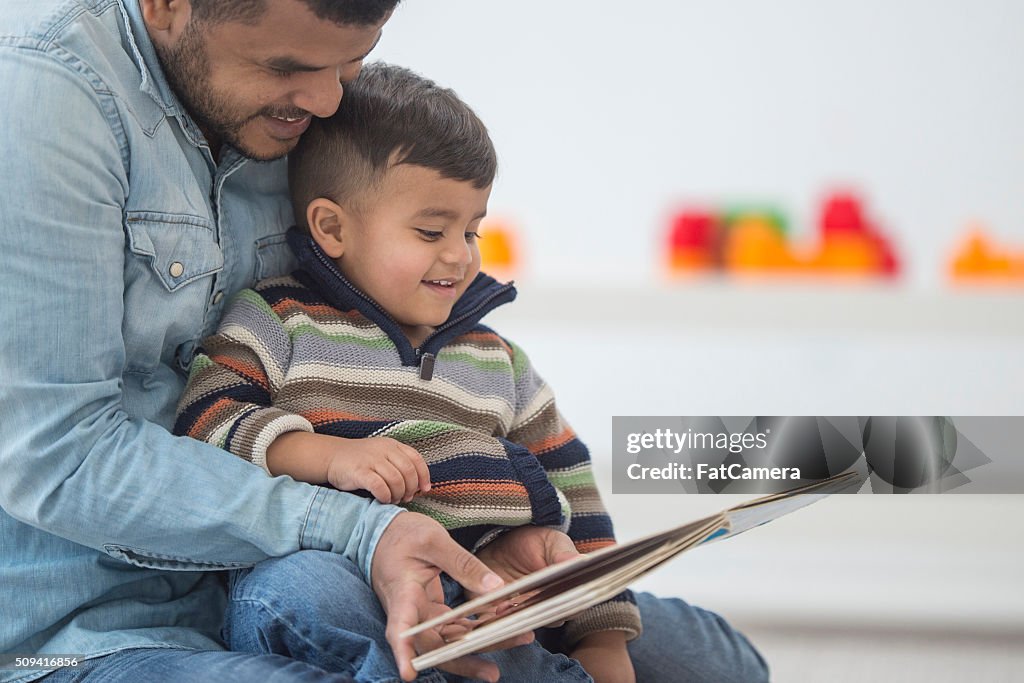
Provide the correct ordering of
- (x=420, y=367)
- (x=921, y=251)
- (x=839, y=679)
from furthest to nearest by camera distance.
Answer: (x=921, y=251) → (x=839, y=679) → (x=420, y=367)

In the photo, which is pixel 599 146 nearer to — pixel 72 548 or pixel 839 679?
pixel 839 679

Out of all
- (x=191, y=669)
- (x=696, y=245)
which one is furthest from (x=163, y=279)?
(x=696, y=245)

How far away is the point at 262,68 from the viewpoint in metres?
1.10

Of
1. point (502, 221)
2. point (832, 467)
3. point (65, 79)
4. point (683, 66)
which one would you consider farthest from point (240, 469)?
point (683, 66)

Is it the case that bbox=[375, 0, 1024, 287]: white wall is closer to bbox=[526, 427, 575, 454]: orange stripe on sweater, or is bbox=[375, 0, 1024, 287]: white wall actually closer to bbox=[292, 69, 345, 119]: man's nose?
bbox=[526, 427, 575, 454]: orange stripe on sweater

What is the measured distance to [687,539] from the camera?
0.90 m

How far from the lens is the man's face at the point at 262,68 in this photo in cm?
107

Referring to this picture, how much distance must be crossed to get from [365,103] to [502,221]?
2.14 meters

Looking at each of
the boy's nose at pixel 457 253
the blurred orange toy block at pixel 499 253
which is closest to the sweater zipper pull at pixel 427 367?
the boy's nose at pixel 457 253

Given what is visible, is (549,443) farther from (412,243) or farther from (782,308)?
(782,308)

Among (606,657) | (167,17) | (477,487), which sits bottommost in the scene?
(606,657)

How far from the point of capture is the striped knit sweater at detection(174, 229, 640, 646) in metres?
1.10

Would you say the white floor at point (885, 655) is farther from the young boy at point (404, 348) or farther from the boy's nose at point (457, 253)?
the boy's nose at point (457, 253)

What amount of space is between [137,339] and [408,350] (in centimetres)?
29
